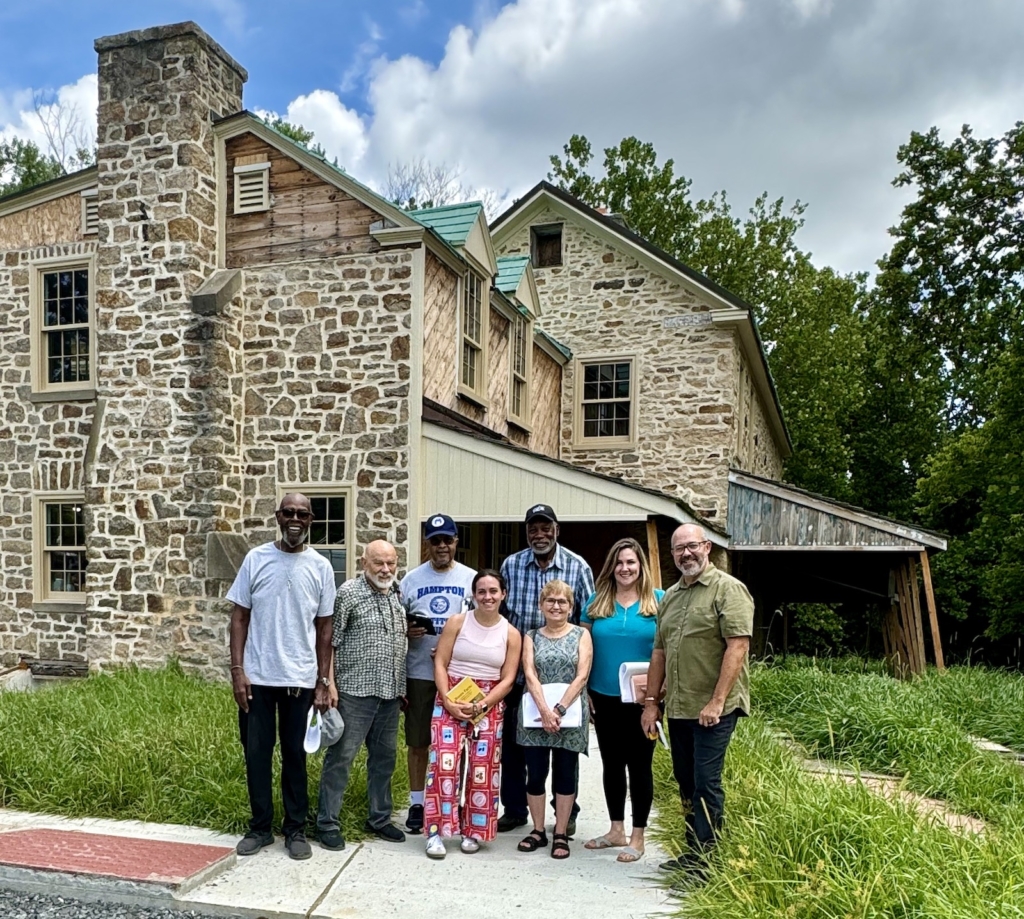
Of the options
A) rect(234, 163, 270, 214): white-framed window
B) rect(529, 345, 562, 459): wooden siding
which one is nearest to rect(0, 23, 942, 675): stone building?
rect(234, 163, 270, 214): white-framed window

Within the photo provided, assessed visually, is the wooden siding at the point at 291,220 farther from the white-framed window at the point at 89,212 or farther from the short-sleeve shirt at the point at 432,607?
the short-sleeve shirt at the point at 432,607

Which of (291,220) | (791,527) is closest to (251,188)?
(291,220)

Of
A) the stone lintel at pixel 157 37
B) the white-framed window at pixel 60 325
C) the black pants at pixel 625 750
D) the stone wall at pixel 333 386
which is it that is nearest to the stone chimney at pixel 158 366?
the stone lintel at pixel 157 37

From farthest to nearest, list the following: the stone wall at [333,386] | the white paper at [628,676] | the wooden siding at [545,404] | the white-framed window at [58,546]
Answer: the wooden siding at [545,404], the white-framed window at [58,546], the stone wall at [333,386], the white paper at [628,676]

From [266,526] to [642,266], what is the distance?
8.13 metres

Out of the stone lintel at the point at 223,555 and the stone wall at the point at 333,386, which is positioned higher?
the stone wall at the point at 333,386

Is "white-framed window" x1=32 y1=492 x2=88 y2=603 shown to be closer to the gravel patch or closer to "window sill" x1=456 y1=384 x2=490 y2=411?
"window sill" x1=456 y1=384 x2=490 y2=411

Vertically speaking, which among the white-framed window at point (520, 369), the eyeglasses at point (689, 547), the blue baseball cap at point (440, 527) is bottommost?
the eyeglasses at point (689, 547)

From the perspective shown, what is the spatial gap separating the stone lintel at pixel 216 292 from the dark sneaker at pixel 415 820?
6.67 m

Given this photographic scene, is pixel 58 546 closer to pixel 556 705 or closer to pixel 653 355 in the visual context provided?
pixel 556 705

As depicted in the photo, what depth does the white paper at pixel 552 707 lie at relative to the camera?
480cm

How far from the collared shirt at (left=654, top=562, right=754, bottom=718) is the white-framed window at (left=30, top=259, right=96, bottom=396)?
9.18 meters

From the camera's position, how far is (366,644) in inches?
200

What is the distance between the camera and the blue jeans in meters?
5.05
